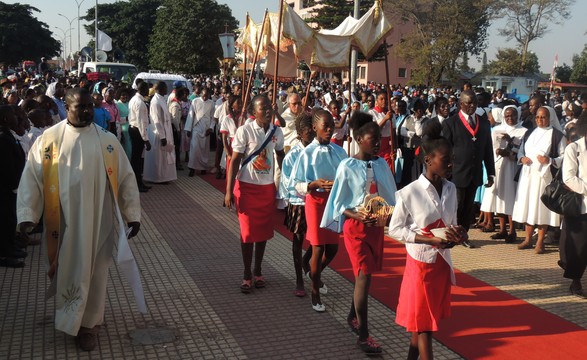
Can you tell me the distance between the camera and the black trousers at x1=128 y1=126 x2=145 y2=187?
11695mm

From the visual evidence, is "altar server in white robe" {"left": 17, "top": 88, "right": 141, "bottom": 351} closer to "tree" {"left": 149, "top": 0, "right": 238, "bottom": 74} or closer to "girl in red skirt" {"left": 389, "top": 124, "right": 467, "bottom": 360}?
"girl in red skirt" {"left": 389, "top": 124, "right": 467, "bottom": 360}

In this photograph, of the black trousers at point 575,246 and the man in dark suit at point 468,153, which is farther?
the man in dark suit at point 468,153

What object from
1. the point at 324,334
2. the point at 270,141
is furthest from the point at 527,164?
the point at 324,334

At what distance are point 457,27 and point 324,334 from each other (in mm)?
39058

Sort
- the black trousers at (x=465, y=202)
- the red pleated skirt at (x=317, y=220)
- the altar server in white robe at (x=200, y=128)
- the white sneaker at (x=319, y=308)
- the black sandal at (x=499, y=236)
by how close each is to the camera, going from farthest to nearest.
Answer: the altar server in white robe at (x=200, y=128)
the black sandal at (x=499, y=236)
the black trousers at (x=465, y=202)
the white sneaker at (x=319, y=308)
the red pleated skirt at (x=317, y=220)

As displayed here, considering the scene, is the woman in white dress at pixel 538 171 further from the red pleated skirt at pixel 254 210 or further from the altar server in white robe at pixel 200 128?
the altar server in white robe at pixel 200 128

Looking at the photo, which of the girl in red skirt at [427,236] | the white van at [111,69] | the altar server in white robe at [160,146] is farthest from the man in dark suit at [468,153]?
the white van at [111,69]

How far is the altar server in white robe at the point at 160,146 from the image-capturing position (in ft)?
39.2

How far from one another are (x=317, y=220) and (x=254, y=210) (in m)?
0.84

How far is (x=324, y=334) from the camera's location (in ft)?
17.1

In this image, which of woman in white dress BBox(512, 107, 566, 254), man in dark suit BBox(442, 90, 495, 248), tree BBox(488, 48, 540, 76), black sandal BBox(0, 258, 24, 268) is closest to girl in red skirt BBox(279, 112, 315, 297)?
man in dark suit BBox(442, 90, 495, 248)

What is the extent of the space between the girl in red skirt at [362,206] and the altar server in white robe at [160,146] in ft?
25.2

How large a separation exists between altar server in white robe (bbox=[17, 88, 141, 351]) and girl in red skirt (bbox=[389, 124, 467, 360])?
2.25 m

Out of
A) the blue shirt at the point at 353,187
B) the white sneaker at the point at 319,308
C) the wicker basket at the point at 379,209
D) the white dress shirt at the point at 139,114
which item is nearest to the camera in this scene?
the wicker basket at the point at 379,209
